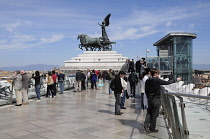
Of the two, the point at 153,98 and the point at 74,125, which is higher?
the point at 153,98

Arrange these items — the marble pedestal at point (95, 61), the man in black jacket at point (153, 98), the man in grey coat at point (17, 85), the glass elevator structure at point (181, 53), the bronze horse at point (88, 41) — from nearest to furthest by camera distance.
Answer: the man in black jacket at point (153, 98)
the man in grey coat at point (17, 85)
the glass elevator structure at point (181, 53)
the marble pedestal at point (95, 61)
the bronze horse at point (88, 41)

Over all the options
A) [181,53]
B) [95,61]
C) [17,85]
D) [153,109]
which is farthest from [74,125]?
[95,61]

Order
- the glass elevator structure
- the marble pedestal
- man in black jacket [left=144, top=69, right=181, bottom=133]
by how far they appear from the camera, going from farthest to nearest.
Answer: the marble pedestal → the glass elevator structure → man in black jacket [left=144, top=69, right=181, bottom=133]

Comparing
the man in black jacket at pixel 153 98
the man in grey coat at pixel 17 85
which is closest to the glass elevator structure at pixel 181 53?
the man in grey coat at pixel 17 85

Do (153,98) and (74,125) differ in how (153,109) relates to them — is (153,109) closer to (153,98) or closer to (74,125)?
(153,98)

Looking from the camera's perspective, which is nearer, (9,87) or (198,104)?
→ (198,104)

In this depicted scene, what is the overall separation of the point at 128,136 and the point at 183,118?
2412 mm

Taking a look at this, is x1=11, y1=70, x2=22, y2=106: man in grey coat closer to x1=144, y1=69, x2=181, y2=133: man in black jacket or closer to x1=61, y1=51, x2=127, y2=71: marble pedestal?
x1=144, y1=69, x2=181, y2=133: man in black jacket

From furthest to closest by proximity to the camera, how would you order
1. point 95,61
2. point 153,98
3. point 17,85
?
1. point 95,61
2. point 17,85
3. point 153,98

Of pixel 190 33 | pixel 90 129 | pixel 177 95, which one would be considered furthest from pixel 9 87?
pixel 190 33

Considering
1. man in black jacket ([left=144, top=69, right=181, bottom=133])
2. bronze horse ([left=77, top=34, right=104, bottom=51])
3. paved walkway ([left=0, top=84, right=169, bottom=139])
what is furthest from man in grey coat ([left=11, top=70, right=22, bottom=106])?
bronze horse ([left=77, top=34, right=104, bottom=51])

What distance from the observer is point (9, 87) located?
11688 millimetres

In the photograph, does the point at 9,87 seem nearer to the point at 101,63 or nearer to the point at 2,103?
the point at 2,103

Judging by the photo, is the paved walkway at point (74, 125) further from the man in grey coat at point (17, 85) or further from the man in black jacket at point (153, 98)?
the man in grey coat at point (17, 85)
